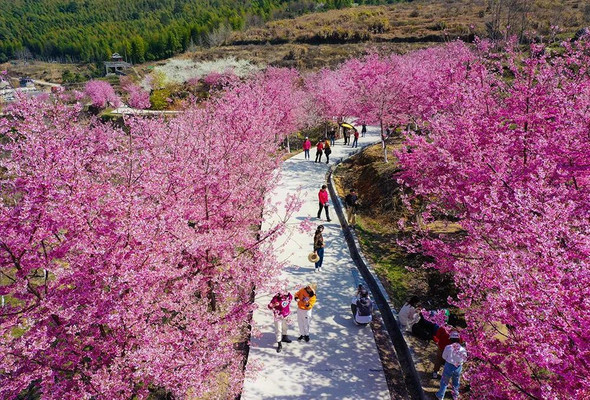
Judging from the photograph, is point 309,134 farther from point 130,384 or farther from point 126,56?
point 126,56

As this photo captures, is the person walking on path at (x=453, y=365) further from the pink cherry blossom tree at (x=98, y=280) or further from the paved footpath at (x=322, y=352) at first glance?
the pink cherry blossom tree at (x=98, y=280)

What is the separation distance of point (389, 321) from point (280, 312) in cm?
283

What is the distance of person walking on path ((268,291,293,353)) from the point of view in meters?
7.72

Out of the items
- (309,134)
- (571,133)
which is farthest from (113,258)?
(309,134)

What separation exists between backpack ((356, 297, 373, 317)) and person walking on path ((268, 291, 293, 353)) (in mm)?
1643

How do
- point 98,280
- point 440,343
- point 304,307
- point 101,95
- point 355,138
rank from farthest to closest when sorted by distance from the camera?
point 101,95 < point 355,138 < point 304,307 < point 440,343 < point 98,280

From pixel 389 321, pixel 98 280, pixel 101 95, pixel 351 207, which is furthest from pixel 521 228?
pixel 101 95

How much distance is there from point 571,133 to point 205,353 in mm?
7851

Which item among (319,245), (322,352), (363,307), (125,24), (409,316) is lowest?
(322,352)

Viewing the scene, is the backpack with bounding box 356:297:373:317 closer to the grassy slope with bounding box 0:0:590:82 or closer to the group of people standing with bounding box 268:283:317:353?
the group of people standing with bounding box 268:283:317:353

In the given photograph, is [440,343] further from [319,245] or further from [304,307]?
[319,245]

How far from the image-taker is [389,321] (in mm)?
8836

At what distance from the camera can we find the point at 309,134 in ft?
112

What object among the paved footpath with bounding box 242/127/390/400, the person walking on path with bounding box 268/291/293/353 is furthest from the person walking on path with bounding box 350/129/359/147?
the person walking on path with bounding box 268/291/293/353
